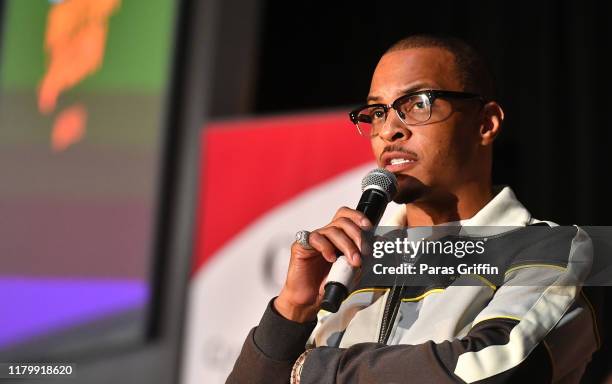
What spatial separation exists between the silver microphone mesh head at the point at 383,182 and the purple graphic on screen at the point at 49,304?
331cm

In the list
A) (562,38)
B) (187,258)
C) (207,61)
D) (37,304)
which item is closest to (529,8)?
(562,38)

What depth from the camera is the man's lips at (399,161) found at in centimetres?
120

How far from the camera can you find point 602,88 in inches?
143

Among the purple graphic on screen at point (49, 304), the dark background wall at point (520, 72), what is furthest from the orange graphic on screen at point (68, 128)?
the dark background wall at point (520, 72)

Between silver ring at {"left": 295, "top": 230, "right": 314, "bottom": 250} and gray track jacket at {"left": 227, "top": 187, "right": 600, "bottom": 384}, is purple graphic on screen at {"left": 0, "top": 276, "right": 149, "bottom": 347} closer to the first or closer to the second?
gray track jacket at {"left": 227, "top": 187, "right": 600, "bottom": 384}

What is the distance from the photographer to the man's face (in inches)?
47.1

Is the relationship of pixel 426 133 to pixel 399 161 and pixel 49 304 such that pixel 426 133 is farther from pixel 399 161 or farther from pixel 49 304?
pixel 49 304

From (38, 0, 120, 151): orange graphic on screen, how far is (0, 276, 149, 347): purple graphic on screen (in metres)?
0.78

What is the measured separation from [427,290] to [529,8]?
317cm

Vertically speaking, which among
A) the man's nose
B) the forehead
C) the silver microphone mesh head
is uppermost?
the forehead

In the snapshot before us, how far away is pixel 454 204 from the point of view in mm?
1238

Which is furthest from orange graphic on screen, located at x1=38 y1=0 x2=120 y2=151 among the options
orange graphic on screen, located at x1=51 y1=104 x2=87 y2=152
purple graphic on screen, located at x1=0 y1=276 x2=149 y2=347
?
purple graphic on screen, located at x1=0 y1=276 x2=149 y2=347

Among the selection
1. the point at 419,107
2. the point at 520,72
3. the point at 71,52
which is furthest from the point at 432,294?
the point at 71,52

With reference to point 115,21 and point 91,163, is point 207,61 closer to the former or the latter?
point 115,21
